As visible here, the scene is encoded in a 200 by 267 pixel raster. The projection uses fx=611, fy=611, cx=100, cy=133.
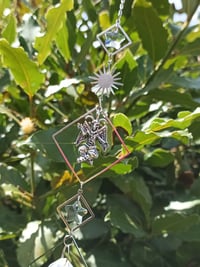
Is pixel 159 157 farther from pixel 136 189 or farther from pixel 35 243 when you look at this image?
pixel 35 243

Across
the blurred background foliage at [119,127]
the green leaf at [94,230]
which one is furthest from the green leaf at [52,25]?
the green leaf at [94,230]

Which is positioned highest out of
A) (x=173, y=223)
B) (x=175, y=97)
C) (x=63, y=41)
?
(x=63, y=41)

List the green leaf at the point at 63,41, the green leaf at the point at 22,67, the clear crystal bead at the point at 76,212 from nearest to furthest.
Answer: the clear crystal bead at the point at 76,212, the green leaf at the point at 22,67, the green leaf at the point at 63,41

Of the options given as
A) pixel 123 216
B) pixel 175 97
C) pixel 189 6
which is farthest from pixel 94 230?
pixel 189 6

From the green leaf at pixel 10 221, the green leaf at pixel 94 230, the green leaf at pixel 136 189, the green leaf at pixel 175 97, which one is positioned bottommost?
the green leaf at pixel 94 230

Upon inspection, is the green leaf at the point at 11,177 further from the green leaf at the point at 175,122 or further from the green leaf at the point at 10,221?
the green leaf at the point at 175,122

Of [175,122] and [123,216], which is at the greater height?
[175,122]

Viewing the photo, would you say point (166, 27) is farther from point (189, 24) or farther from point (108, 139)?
point (108, 139)

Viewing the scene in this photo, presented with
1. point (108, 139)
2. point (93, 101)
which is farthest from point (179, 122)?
point (93, 101)
